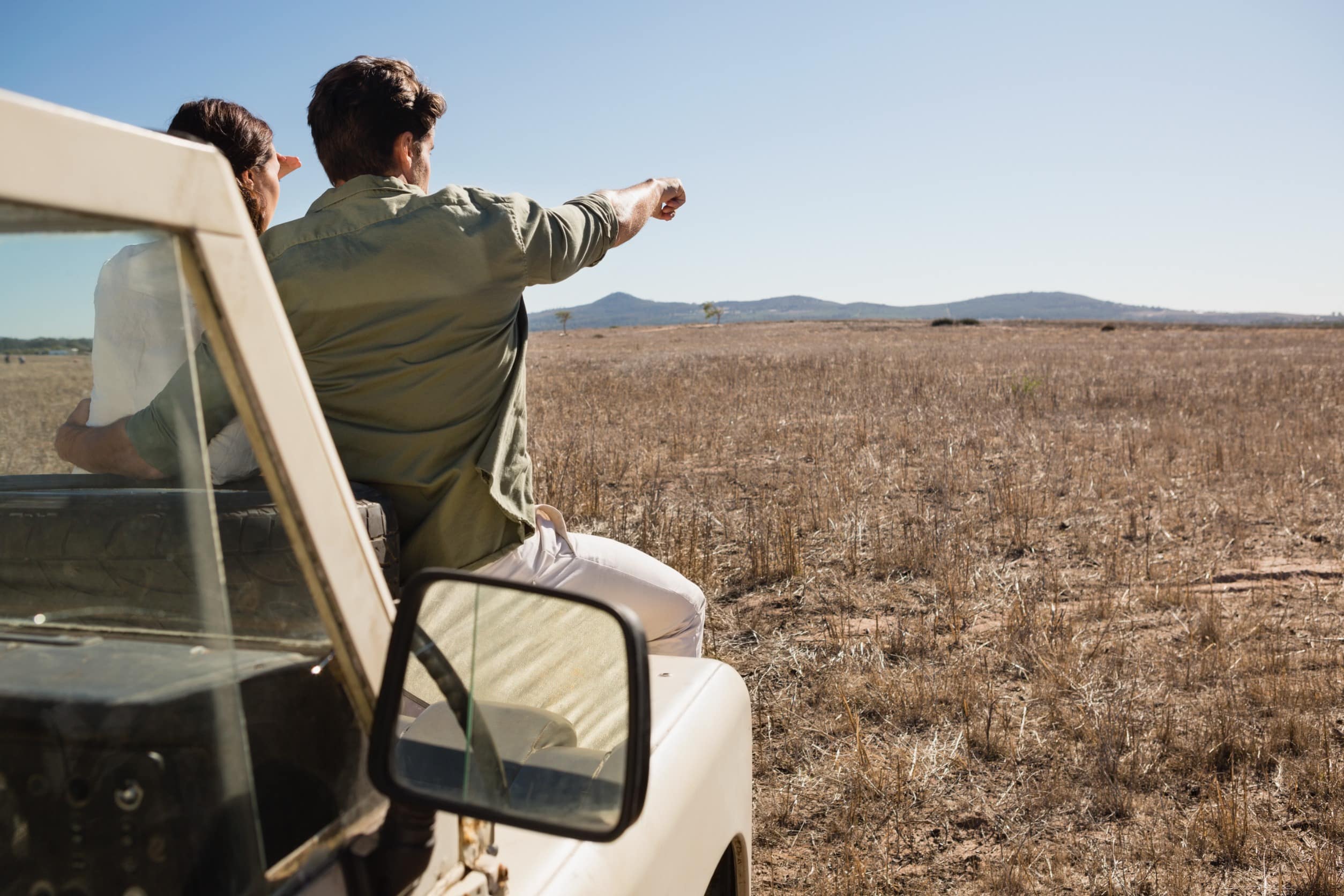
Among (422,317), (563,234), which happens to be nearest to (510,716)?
(422,317)

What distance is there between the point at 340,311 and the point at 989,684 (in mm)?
3129

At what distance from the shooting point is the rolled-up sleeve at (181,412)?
89 centimetres

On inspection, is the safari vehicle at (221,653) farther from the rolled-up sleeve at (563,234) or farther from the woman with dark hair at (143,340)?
the rolled-up sleeve at (563,234)

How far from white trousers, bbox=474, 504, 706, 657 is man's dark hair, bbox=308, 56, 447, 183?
870mm

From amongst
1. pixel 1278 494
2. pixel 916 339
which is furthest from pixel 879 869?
pixel 916 339

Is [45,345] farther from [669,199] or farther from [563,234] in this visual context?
[669,199]

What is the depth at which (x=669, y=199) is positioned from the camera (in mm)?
2764

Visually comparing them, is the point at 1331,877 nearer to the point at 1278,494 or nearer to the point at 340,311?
the point at 340,311

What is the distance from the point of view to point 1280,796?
3.32 metres

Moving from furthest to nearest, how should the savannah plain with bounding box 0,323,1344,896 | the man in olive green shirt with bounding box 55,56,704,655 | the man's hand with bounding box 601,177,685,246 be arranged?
the savannah plain with bounding box 0,323,1344,896 → the man's hand with bounding box 601,177,685,246 → the man in olive green shirt with bounding box 55,56,704,655

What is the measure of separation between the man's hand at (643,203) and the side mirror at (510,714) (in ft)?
4.32

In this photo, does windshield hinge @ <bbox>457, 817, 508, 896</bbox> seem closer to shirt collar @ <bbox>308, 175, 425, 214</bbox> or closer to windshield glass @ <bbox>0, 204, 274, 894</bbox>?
windshield glass @ <bbox>0, 204, 274, 894</bbox>

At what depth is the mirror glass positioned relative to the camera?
1032 mm

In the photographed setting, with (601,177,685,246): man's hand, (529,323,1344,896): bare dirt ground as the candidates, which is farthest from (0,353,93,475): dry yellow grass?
(529,323,1344,896): bare dirt ground
